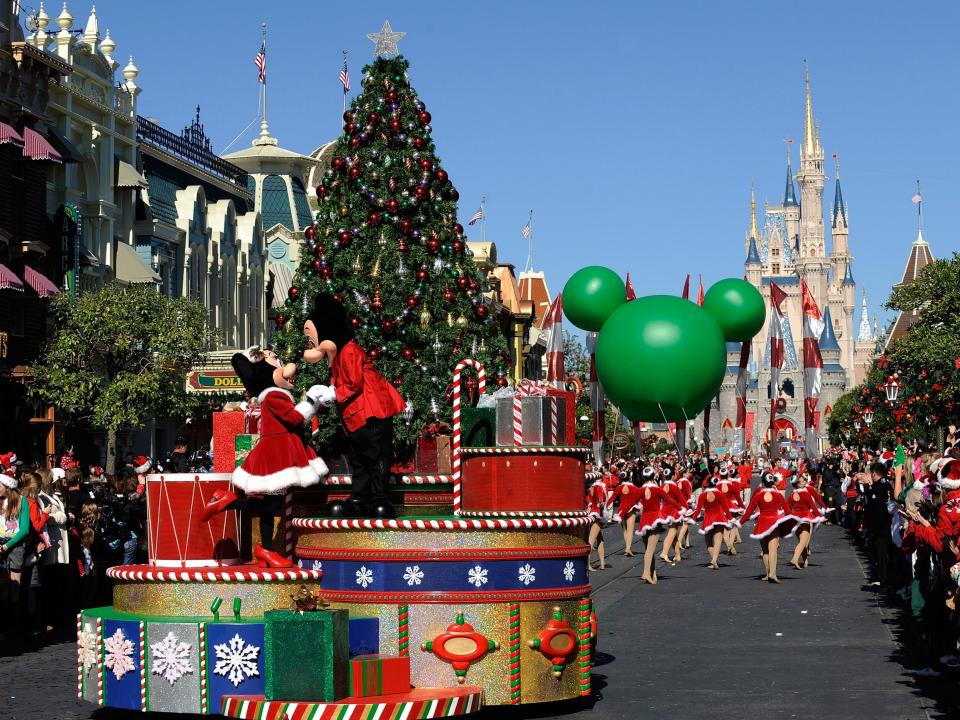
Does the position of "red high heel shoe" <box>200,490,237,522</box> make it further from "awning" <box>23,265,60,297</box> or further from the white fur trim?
"awning" <box>23,265,60,297</box>

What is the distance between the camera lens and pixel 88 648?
998 centimetres

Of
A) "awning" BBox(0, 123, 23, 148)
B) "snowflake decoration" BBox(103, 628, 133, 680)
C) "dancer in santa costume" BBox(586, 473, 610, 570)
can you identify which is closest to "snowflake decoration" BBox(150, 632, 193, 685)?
"snowflake decoration" BBox(103, 628, 133, 680)

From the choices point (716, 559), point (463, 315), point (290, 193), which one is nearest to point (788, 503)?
point (716, 559)

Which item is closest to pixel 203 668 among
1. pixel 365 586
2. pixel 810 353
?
pixel 365 586

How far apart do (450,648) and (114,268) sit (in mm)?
33673

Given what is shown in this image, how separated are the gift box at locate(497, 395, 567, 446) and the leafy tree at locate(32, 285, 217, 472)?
23092 mm

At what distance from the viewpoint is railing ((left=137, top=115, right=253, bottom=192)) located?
48.0 metres

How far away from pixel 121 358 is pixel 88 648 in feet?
81.3

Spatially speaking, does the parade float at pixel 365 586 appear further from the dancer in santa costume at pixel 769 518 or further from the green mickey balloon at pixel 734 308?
the green mickey balloon at pixel 734 308

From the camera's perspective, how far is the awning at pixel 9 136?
1357 inches

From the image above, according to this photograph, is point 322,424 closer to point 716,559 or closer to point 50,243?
point 716,559

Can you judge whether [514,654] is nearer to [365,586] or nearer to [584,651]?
[584,651]

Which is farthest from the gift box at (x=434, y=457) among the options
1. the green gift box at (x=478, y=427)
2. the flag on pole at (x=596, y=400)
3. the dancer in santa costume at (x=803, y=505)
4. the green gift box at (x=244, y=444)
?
the flag on pole at (x=596, y=400)

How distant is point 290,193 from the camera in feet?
198
